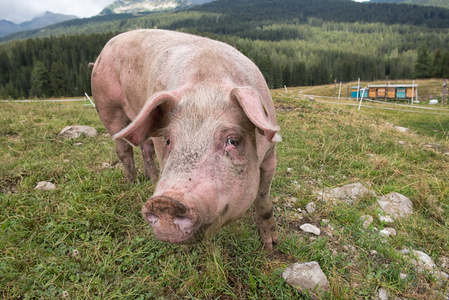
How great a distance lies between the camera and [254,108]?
1.75m

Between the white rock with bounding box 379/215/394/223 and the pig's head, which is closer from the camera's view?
the pig's head

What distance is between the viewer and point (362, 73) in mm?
84125

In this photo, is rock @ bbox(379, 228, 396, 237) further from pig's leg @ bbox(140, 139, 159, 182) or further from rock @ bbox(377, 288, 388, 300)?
pig's leg @ bbox(140, 139, 159, 182)

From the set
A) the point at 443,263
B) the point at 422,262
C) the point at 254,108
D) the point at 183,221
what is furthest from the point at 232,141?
the point at 443,263

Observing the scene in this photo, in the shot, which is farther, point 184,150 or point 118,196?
point 118,196

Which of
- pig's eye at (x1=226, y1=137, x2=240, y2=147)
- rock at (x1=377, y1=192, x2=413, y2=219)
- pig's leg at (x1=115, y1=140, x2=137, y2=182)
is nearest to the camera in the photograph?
pig's eye at (x1=226, y1=137, x2=240, y2=147)

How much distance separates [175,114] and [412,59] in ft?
352

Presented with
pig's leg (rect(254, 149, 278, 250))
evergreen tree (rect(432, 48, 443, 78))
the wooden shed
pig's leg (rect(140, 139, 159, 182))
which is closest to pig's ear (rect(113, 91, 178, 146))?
pig's leg (rect(254, 149, 278, 250))

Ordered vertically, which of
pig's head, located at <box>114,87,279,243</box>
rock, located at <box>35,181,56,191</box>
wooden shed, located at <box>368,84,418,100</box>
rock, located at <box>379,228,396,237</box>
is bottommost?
wooden shed, located at <box>368,84,418,100</box>

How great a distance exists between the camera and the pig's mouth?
4.91 feet

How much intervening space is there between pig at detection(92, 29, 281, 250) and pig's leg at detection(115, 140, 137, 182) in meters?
1.58

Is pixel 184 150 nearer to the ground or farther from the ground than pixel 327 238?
farther from the ground

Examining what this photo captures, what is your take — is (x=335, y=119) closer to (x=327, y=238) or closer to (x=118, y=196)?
(x=327, y=238)

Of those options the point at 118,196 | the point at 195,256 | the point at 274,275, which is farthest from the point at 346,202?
the point at 118,196
